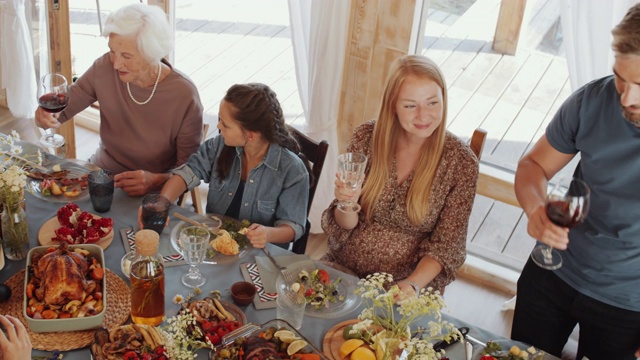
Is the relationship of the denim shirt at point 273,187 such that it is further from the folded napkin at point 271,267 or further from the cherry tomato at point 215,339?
the cherry tomato at point 215,339

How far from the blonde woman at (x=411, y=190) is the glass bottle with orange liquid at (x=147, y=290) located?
72 cm

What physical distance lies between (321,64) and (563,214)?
1871 mm

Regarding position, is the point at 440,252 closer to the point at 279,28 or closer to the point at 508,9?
the point at 508,9

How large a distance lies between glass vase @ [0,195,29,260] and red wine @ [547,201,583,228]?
154 centimetres

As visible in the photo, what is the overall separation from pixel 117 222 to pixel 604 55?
80.1 inches

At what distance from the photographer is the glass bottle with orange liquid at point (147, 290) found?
1.80 metres

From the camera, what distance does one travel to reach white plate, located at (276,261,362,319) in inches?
77.2

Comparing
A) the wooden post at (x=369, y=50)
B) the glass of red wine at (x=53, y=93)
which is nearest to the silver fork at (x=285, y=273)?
the glass of red wine at (x=53, y=93)

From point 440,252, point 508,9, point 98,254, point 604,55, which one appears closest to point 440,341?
point 440,252

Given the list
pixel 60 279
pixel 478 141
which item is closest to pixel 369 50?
pixel 478 141

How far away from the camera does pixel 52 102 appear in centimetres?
251

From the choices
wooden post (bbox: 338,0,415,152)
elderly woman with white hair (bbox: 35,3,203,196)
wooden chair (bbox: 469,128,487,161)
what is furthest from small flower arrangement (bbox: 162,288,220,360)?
wooden post (bbox: 338,0,415,152)

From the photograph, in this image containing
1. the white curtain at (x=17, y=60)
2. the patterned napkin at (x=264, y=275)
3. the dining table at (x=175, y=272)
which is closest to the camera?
the dining table at (x=175, y=272)

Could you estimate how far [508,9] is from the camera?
3.27m
